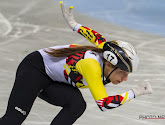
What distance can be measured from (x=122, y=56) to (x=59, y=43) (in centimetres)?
473

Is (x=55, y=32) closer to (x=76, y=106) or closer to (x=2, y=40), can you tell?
(x=2, y=40)

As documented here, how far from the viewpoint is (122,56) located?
3.68m

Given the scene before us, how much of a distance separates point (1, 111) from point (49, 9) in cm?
574

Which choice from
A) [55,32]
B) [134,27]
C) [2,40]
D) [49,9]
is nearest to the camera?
[2,40]

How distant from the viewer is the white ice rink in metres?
5.36

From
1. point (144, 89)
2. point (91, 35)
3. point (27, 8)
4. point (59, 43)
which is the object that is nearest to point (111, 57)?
point (144, 89)

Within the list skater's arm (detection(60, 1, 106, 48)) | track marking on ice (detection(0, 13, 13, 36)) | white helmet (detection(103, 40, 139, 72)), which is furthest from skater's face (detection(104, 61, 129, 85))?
track marking on ice (detection(0, 13, 13, 36))

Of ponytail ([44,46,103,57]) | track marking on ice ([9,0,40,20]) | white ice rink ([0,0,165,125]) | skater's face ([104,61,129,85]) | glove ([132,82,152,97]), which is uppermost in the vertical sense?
ponytail ([44,46,103,57])

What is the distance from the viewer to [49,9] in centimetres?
1074

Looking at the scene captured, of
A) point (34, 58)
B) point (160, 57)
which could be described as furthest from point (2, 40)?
point (34, 58)

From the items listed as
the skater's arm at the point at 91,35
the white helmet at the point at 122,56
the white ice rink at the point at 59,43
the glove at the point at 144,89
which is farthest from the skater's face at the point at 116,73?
the white ice rink at the point at 59,43

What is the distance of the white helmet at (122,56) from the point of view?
368cm

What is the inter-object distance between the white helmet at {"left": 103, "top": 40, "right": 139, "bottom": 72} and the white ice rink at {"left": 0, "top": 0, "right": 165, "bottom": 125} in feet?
5.29

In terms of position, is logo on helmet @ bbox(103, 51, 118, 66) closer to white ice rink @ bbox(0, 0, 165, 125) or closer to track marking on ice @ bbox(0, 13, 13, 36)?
white ice rink @ bbox(0, 0, 165, 125)
